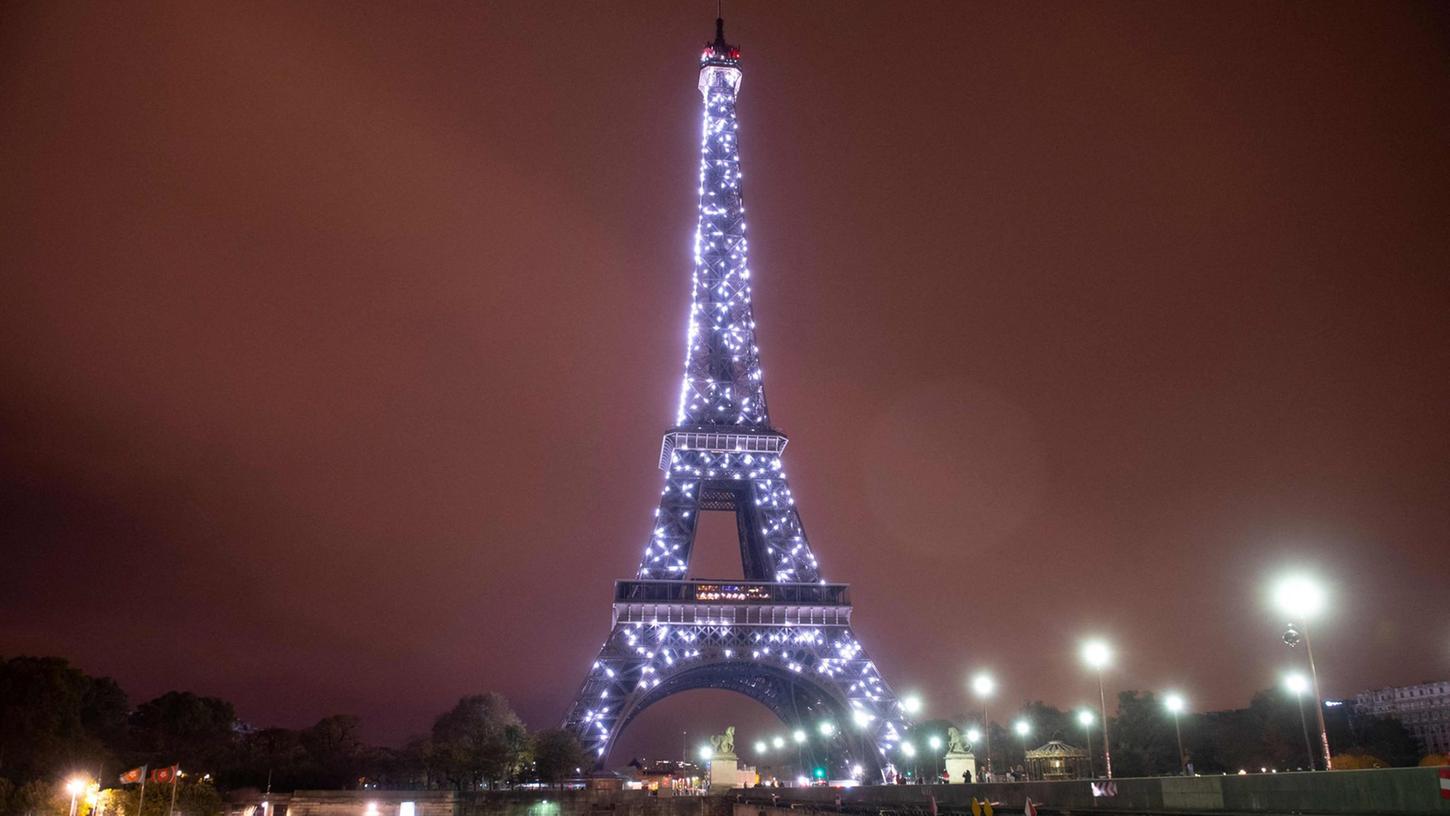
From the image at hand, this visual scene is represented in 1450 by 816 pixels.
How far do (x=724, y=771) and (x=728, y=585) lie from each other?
1561 centimetres

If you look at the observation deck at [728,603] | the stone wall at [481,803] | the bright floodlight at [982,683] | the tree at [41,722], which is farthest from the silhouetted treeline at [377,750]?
the bright floodlight at [982,683]

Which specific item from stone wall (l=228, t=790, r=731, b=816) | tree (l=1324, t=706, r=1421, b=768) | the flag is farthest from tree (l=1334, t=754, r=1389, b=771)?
the flag

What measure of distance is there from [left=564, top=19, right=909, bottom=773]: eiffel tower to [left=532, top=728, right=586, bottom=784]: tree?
65.6 inches

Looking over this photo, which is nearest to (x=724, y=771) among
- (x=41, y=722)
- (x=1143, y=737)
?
(x=1143, y=737)

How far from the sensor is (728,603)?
89.5 m

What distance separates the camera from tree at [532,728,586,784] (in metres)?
82.2

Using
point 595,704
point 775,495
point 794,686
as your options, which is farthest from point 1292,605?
point 794,686

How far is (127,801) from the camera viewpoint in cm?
6056

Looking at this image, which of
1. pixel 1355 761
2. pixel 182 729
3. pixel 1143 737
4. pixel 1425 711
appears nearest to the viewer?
pixel 1355 761

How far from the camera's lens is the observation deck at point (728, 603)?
289 feet

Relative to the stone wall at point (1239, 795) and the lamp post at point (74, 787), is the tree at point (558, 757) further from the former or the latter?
the stone wall at point (1239, 795)

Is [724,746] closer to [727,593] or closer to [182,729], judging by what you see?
[727,593]

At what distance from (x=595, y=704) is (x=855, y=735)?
2456 centimetres

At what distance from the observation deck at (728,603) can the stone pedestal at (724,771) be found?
11217 millimetres
